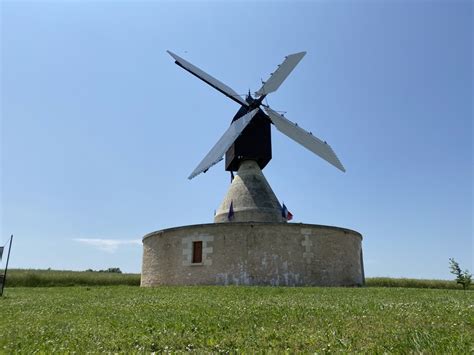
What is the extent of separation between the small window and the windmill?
17.1ft

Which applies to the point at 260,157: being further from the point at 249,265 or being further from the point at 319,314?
the point at 319,314

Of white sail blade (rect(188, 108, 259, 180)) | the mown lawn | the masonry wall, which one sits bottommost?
the mown lawn

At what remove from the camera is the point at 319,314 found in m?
6.93

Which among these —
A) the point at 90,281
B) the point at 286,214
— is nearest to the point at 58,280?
the point at 90,281

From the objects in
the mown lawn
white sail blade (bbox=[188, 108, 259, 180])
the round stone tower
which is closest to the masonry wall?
the round stone tower

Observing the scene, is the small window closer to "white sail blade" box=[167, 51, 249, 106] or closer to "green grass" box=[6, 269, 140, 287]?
"white sail blade" box=[167, 51, 249, 106]

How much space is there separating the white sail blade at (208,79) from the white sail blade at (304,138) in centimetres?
269

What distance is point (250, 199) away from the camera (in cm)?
2136

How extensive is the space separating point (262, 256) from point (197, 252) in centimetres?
341

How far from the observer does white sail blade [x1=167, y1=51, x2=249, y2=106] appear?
26397mm

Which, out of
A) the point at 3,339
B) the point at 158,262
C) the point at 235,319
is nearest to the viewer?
the point at 3,339

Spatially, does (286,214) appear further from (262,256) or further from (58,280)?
(58,280)

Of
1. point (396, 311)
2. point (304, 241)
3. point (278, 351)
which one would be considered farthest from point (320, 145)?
point (278, 351)

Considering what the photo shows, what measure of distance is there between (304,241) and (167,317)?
11788 millimetres
